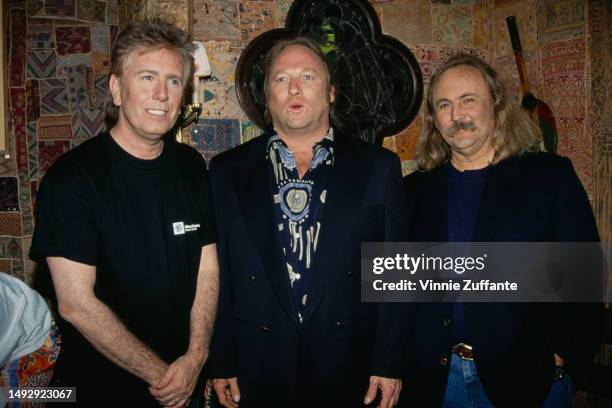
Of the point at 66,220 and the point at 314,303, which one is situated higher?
the point at 66,220

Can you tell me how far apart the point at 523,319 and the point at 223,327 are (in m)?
1.15

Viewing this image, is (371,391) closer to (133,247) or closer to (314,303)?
(314,303)

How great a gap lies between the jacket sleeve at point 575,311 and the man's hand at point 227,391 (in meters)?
1.23

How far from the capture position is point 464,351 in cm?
181

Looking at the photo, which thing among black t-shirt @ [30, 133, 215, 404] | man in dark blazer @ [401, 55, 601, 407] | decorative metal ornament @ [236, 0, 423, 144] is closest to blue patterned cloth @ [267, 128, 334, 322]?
black t-shirt @ [30, 133, 215, 404]

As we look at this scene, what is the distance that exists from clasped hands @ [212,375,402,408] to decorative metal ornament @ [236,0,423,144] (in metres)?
1.79

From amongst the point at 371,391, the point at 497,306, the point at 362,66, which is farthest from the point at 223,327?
the point at 362,66

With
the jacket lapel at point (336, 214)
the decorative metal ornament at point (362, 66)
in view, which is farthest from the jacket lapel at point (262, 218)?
the decorative metal ornament at point (362, 66)

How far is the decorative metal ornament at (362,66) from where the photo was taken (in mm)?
3162

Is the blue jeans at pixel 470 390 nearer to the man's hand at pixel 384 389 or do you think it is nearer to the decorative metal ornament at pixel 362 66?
the man's hand at pixel 384 389

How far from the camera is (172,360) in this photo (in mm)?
1743

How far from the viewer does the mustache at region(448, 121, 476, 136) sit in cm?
192

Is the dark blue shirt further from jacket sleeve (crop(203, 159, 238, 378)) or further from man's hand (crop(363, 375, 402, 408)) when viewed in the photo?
jacket sleeve (crop(203, 159, 238, 378))

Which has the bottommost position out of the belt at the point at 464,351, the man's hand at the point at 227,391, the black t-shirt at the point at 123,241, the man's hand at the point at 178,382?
the man's hand at the point at 227,391
